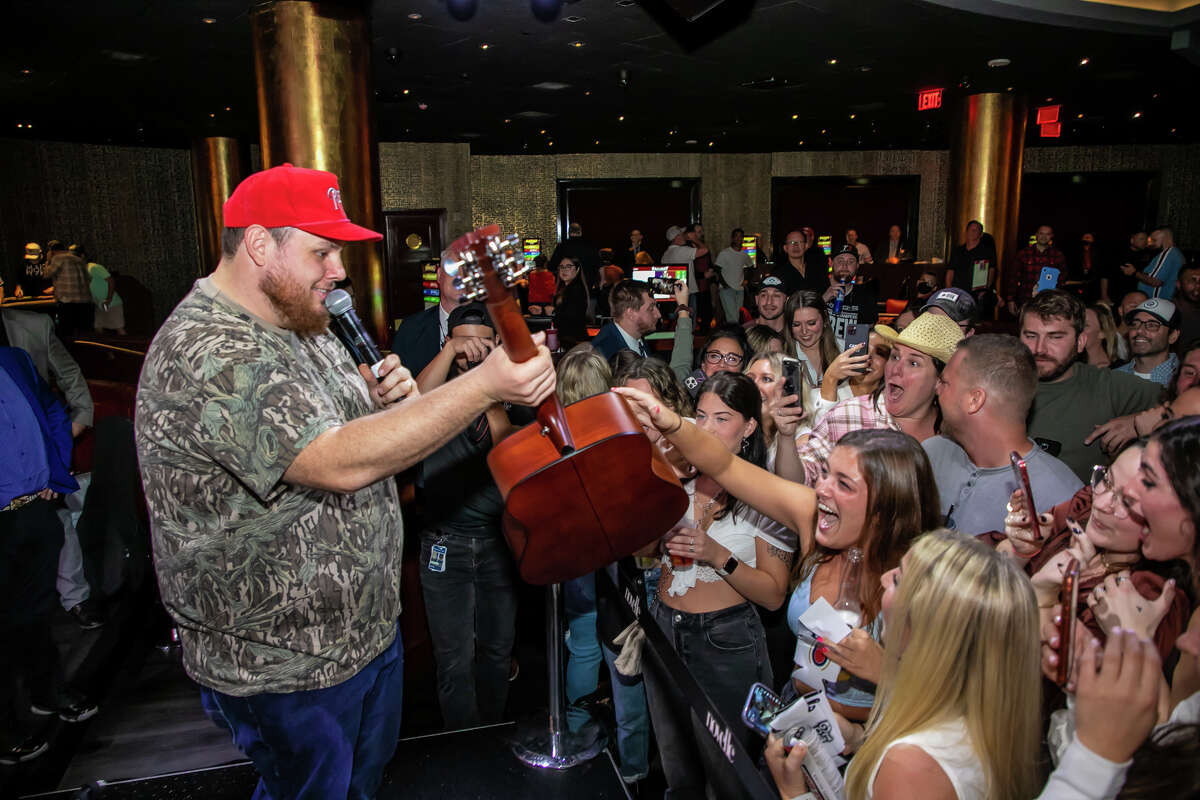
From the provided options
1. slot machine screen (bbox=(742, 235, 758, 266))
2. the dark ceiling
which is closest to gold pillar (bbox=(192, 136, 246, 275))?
the dark ceiling

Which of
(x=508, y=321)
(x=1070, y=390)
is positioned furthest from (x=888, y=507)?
(x=1070, y=390)

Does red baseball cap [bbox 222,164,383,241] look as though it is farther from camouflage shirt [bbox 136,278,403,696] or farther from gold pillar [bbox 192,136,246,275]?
gold pillar [bbox 192,136,246,275]

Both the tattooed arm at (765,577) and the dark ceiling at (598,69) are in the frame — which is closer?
the tattooed arm at (765,577)

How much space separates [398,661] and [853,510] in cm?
126

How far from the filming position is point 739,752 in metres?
1.69

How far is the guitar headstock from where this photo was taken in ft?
4.95

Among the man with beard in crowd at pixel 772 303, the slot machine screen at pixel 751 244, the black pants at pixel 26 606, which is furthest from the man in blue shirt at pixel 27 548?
the slot machine screen at pixel 751 244

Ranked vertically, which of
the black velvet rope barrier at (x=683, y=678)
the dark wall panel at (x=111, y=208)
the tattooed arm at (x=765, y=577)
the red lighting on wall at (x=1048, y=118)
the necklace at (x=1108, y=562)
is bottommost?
the black velvet rope barrier at (x=683, y=678)

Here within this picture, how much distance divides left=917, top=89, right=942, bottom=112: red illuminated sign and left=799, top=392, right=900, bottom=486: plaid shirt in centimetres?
895

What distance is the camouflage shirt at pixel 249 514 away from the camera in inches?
60.8

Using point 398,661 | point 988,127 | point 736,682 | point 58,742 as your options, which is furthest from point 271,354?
point 988,127

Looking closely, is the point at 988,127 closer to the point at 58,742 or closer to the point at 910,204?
the point at 910,204

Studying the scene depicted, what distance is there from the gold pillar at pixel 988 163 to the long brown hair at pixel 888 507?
999 cm

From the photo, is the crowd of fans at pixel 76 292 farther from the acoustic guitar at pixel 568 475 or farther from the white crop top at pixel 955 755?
the white crop top at pixel 955 755
